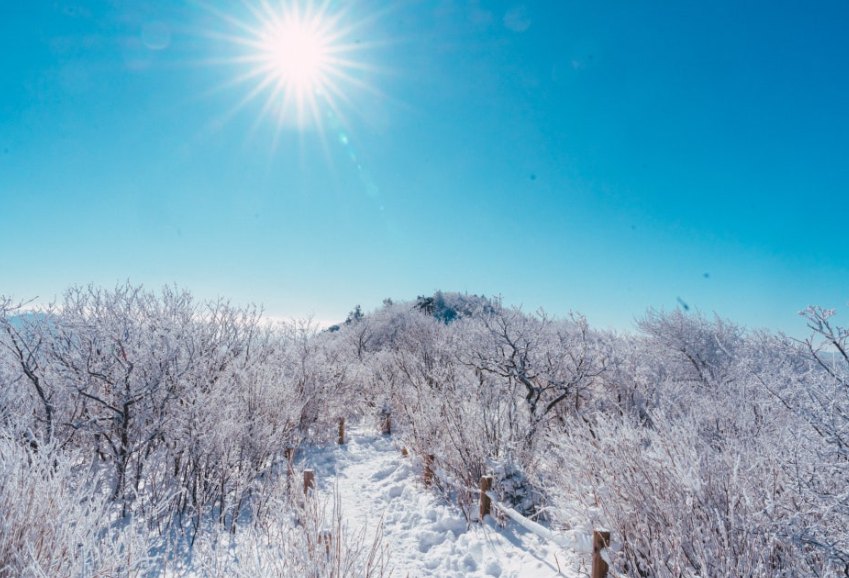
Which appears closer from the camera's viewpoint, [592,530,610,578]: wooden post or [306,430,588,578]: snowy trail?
[592,530,610,578]: wooden post

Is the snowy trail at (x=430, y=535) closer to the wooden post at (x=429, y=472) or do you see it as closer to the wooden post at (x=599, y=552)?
the wooden post at (x=429, y=472)

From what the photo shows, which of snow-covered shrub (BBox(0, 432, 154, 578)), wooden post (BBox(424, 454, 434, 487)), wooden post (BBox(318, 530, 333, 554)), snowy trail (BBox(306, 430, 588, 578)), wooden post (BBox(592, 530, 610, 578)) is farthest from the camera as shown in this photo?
wooden post (BBox(424, 454, 434, 487))

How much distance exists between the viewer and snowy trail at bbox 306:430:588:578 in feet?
13.2

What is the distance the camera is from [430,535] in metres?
4.89

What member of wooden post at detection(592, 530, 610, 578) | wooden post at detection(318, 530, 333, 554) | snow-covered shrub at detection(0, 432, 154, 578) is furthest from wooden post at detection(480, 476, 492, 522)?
snow-covered shrub at detection(0, 432, 154, 578)

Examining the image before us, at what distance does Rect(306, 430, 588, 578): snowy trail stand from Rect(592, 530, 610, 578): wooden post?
1.94 feet

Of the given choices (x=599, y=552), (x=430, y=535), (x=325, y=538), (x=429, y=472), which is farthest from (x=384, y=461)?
(x=325, y=538)

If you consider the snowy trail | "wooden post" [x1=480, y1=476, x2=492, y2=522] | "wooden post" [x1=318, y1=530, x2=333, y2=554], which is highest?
"wooden post" [x1=318, y1=530, x2=333, y2=554]

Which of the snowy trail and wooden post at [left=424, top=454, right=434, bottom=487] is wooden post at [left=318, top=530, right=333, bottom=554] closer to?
the snowy trail

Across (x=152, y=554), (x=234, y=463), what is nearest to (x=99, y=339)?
(x=234, y=463)

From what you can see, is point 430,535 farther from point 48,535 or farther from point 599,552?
point 48,535

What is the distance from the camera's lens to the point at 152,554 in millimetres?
4008

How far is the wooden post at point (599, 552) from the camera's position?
3.10m

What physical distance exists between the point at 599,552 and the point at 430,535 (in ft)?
8.41
